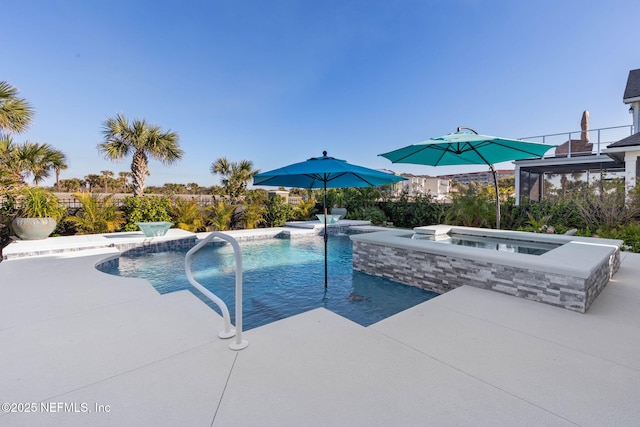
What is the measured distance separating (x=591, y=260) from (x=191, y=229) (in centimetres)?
1096

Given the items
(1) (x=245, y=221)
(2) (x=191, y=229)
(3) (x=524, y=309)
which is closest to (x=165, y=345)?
(3) (x=524, y=309)

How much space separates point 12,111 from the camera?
27.5ft

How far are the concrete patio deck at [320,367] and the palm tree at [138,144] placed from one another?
10.6 meters

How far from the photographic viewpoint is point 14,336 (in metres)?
2.69

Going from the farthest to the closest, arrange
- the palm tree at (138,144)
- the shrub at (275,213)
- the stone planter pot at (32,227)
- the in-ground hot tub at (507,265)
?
the shrub at (275,213) → the palm tree at (138,144) → the stone planter pot at (32,227) → the in-ground hot tub at (507,265)

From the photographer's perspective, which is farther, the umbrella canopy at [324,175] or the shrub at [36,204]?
the shrub at [36,204]

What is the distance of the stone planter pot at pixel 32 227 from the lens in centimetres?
728

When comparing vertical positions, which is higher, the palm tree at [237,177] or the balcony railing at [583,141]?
the balcony railing at [583,141]

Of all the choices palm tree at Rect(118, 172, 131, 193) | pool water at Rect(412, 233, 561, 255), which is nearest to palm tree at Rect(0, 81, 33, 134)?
pool water at Rect(412, 233, 561, 255)

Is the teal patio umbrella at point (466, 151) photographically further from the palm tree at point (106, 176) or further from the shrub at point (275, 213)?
the palm tree at point (106, 176)

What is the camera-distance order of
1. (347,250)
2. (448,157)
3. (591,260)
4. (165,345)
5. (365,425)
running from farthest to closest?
(347,250) < (448,157) < (591,260) < (165,345) < (365,425)

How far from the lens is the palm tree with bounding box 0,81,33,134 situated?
826 centimetres

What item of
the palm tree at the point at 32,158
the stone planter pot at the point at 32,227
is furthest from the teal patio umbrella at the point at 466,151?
the palm tree at the point at 32,158

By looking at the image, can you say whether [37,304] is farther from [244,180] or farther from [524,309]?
[244,180]
